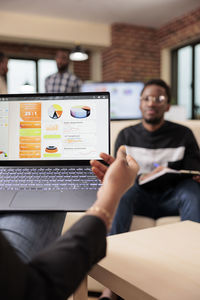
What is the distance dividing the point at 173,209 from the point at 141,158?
38cm

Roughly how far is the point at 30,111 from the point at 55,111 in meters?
0.09

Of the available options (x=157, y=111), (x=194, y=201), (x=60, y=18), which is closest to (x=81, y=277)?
(x=194, y=201)

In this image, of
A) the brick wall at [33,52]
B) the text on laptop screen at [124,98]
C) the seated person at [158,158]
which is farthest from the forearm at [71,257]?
the brick wall at [33,52]

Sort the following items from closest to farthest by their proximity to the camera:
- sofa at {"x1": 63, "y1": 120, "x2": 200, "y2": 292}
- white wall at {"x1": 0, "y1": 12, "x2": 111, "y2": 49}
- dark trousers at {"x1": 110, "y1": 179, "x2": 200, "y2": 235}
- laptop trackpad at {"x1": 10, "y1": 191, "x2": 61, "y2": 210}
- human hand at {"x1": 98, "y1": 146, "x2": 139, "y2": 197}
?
1. human hand at {"x1": 98, "y1": 146, "x2": 139, "y2": 197}
2. laptop trackpad at {"x1": 10, "y1": 191, "x2": 61, "y2": 210}
3. sofa at {"x1": 63, "y1": 120, "x2": 200, "y2": 292}
4. dark trousers at {"x1": 110, "y1": 179, "x2": 200, "y2": 235}
5. white wall at {"x1": 0, "y1": 12, "x2": 111, "y2": 49}

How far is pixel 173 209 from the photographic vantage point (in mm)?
1683

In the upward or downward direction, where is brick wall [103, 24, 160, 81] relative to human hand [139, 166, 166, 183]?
upward

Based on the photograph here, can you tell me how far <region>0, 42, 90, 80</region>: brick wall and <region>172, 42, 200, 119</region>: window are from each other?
6.27 feet

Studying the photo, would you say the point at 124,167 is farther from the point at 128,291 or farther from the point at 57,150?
the point at 57,150

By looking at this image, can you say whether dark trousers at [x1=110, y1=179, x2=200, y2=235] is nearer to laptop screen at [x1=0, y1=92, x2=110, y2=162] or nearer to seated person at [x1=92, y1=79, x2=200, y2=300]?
seated person at [x1=92, y1=79, x2=200, y2=300]

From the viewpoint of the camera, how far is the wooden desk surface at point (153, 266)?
0.70 m

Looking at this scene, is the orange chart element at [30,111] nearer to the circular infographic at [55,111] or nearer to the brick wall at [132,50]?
the circular infographic at [55,111]

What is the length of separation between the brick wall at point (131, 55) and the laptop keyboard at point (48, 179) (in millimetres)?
5006

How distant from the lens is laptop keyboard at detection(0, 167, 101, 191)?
3.34 feet

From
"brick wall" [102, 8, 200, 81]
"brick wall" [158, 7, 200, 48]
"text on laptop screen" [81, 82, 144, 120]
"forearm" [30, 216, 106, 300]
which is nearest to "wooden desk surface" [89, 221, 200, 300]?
"forearm" [30, 216, 106, 300]
